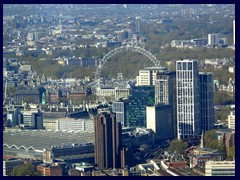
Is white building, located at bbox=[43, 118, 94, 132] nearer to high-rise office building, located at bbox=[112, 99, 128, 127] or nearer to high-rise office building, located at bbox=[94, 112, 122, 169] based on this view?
high-rise office building, located at bbox=[112, 99, 128, 127]

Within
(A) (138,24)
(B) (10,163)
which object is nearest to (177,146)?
(B) (10,163)

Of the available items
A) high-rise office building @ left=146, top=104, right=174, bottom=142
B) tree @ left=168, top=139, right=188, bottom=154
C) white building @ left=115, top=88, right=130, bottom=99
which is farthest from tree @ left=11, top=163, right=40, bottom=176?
white building @ left=115, top=88, right=130, bottom=99

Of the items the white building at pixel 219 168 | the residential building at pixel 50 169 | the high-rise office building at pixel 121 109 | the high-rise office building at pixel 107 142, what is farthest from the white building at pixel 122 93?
the white building at pixel 219 168

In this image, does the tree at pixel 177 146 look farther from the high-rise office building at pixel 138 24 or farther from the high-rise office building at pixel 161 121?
the high-rise office building at pixel 138 24

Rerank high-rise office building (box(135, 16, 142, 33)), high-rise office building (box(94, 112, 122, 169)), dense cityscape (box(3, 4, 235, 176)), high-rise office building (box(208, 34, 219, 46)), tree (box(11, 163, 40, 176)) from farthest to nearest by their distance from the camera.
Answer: high-rise office building (box(135, 16, 142, 33))
high-rise office building (box(208, 34, 219, 46))
dense cityscape (box(3, 4, 235, 176))
high-rise office building (box(94, 112, 122, 169))
tree (box(11, 163, 40, 176))
